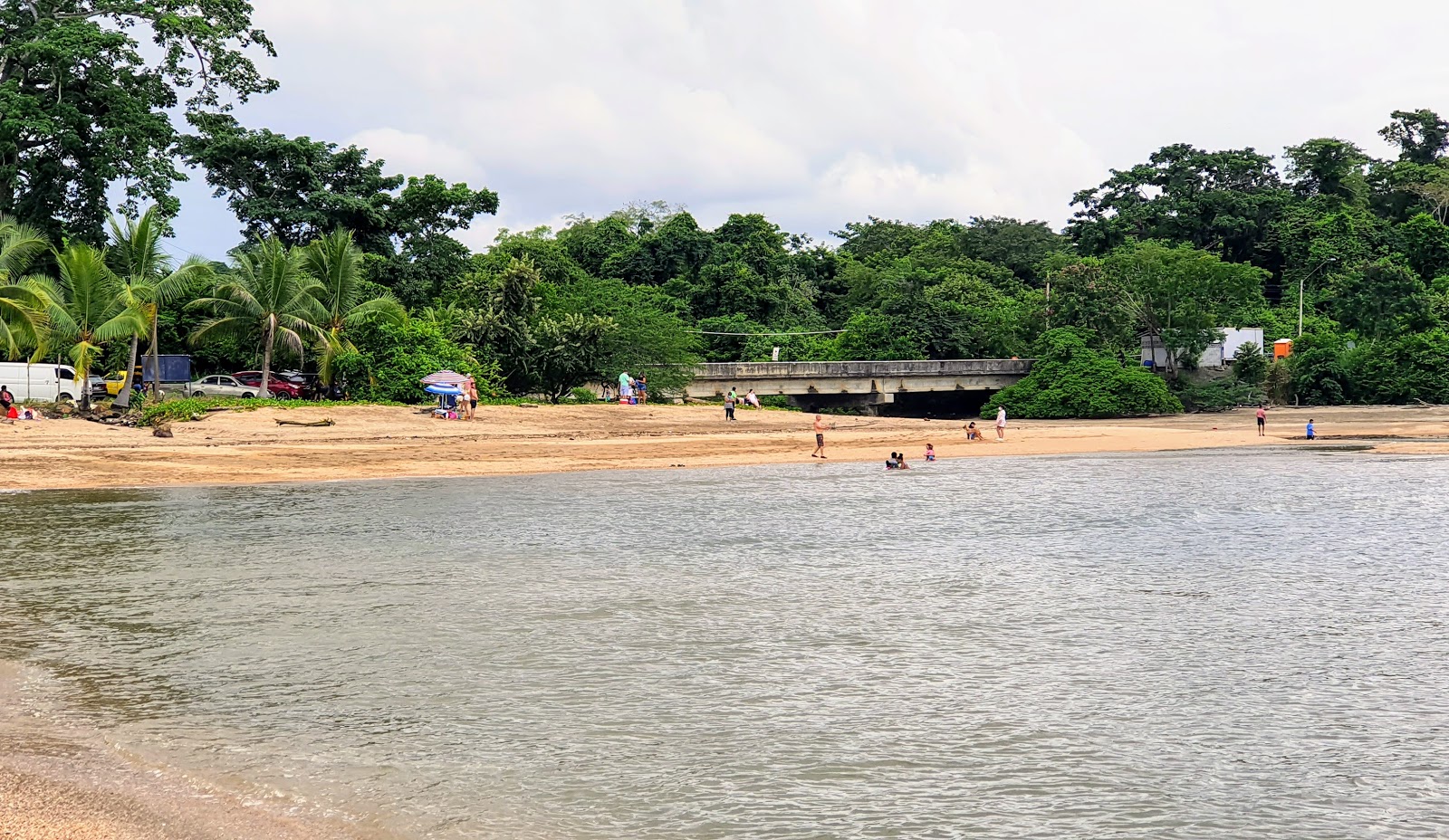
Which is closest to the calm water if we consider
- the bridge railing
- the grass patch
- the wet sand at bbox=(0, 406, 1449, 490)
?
the wet sand at bbox=(0, 406, 1449, 490)

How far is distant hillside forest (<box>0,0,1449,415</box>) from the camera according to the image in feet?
141

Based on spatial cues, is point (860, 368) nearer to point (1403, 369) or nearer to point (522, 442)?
point (522, 442)

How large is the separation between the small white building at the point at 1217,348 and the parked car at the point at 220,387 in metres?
44.6

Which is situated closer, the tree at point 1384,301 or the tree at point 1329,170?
the tree at point 1384,301

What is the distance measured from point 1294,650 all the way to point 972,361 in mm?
50827

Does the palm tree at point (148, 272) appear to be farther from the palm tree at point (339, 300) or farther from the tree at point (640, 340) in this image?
the tree at point (640, 340)

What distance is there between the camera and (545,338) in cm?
4812

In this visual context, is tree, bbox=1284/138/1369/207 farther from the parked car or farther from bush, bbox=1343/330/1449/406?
the parked car

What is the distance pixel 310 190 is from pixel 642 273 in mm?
28006

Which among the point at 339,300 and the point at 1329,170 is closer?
the point at 339,300

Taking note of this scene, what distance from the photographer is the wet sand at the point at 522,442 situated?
3077 centimetres

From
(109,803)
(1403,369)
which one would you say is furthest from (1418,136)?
(109,803)

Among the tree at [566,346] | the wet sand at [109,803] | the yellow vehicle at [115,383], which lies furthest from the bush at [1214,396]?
the wet sand at [109,803]

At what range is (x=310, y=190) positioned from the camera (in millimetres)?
50406
